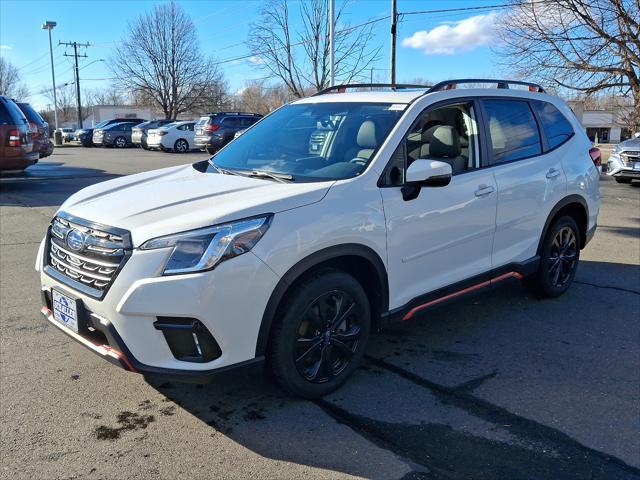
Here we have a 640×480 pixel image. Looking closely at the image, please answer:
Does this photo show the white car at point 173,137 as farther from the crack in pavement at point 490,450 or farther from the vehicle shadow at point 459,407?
the crack in pavement at point 490,450

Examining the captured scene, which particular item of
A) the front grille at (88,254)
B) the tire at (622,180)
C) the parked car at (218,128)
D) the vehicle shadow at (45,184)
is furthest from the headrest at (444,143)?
the parked car at (218,128)

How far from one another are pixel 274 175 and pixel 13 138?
9.75 metres

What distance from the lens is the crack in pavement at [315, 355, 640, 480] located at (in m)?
2.72

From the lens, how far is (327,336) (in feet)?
10.9

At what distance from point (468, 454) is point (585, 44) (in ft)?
76.7

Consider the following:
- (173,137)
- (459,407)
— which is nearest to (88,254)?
(459,407)

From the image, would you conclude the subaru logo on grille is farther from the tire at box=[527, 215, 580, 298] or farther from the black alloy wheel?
the tire at box=[527, 215, 580, 298]

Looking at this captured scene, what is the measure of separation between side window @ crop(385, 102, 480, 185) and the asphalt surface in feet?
4.54

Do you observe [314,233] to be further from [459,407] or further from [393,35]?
[393,35]

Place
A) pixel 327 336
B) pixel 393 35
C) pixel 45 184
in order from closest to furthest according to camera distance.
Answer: pixel 327 336, pixel 45 184, pixel 393 35

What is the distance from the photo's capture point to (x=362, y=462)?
9.10 ft

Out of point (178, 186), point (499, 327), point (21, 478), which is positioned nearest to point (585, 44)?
point (499, 327)

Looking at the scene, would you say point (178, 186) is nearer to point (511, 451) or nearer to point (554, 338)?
point (511, 451)

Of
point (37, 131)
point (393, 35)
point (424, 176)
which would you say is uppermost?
point (393, 35)
